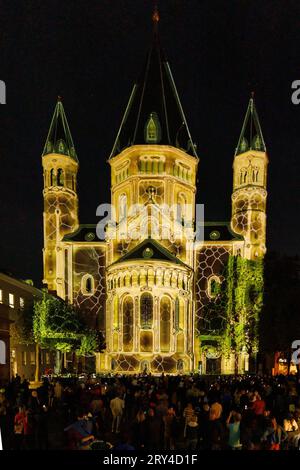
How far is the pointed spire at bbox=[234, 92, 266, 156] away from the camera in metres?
84.1

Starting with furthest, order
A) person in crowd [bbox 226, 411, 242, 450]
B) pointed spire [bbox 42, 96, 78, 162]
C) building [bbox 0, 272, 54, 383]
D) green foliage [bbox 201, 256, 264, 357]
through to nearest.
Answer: pointed spire [bbox 42, 96, 78, 162] → green foliage [bbox 201, 256, 264, 357] → building [bbox 0, 272, 54, 383] → person in crowd [bbox 226, 411, 242, 450]

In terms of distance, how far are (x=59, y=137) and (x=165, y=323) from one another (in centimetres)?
3604

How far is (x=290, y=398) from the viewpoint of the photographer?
20.1 m

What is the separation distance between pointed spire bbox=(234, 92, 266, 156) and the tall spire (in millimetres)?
7661

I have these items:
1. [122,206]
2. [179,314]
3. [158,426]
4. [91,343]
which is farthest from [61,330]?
[158,426]

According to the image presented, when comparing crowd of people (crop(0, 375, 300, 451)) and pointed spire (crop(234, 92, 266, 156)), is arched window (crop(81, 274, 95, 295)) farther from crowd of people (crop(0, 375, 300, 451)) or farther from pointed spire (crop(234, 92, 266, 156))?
crowd of people (crop(0, 375, 300, 451))

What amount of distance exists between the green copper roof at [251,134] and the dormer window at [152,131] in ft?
45.1

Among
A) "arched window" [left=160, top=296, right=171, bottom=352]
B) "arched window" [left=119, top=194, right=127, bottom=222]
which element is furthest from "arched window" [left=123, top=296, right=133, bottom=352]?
"arched window" [left=119, top=194, right=127, bottom=222]

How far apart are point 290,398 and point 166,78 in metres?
70.9

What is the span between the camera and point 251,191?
3199 inches

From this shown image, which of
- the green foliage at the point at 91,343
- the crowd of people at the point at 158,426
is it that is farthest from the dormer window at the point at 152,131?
the crowd of people at the point at 158,426

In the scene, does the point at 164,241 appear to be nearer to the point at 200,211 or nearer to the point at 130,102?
the point at 200,211

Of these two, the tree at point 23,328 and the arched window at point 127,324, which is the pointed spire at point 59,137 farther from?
the tree at point 23,328
